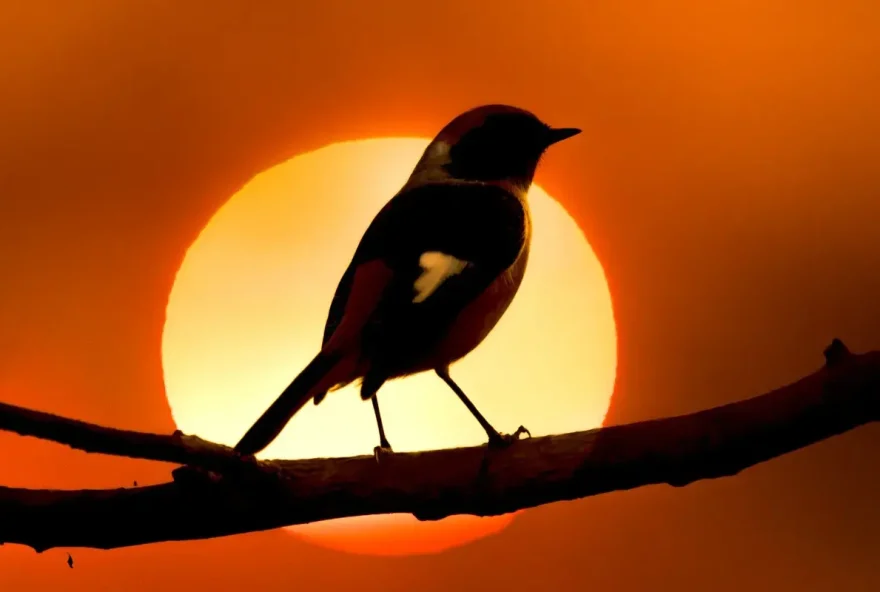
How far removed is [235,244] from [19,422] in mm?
435

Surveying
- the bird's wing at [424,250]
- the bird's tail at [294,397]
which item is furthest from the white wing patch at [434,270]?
A: the bird's tail at [294,397]

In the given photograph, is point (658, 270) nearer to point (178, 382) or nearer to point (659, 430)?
point (659, 430)

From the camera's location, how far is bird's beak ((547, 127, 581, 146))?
3.07 ft

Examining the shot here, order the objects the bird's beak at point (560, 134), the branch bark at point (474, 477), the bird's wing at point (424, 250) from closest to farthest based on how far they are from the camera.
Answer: the branch bark at point (474, 477)
the bird's wing at point (424, 250)
the bird's beak at point (560, 134)

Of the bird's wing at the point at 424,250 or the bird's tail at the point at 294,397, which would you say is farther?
the bird's wing at the point at 424,250

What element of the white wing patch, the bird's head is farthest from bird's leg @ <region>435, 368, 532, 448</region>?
the bird's head

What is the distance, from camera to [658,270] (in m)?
0.96

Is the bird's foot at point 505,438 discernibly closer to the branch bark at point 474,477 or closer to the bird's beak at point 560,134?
the branch bark at point 474,477

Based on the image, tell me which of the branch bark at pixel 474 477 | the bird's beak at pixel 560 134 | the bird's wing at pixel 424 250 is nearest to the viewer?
the branch bark at pixel 474 477

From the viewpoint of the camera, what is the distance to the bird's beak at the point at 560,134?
36.8 inches

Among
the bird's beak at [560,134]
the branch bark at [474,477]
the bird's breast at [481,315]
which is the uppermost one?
the bird's beak at [560,134]

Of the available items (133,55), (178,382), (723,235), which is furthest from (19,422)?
(723,235)

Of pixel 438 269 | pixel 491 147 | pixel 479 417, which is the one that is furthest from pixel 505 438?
pixel 491 147

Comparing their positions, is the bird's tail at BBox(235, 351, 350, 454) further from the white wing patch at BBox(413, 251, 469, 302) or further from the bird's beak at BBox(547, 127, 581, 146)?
the bird's beak at BBox(547, 127, 581, 146)
